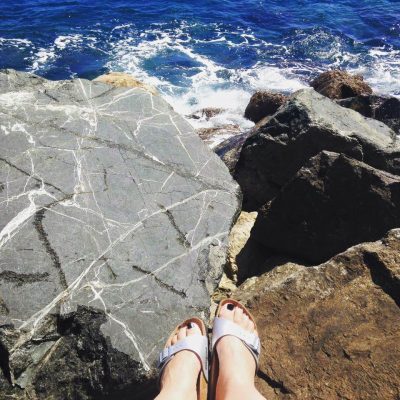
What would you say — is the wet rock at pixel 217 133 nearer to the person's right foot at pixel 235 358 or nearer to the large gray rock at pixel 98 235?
the large gray rock at pixel 98 235

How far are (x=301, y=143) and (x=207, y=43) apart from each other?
9514 millimetres

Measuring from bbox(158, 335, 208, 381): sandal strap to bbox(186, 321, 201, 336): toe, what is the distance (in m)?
0.03

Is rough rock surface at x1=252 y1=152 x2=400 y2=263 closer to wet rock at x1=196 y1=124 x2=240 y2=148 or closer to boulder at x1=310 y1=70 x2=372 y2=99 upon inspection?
wet rock at x1=196 y1=124 x2=240 y2=148

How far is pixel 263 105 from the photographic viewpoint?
31.7ft

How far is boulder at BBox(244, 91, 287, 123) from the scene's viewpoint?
31.0 feet

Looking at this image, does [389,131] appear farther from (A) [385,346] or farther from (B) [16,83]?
(B) [16,83]

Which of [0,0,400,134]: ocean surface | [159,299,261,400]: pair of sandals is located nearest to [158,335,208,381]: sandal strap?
[159,299,261,400]: pair of sandals

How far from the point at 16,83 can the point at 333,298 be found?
4482mm

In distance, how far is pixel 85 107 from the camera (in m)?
5.29

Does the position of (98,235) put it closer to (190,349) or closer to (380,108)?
(190,349)

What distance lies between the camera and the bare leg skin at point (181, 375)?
9.98ft

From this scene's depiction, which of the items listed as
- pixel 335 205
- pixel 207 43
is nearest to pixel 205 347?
pixel 335 205

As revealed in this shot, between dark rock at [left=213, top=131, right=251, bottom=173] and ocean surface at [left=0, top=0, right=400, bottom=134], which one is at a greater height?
dark rock at [left=213, top=131, right=251, bottom=173]

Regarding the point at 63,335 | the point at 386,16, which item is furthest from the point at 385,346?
the point at 386,16
